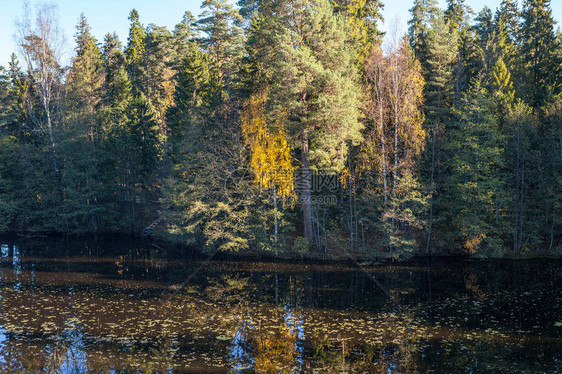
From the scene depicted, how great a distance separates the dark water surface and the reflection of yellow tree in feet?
0.16

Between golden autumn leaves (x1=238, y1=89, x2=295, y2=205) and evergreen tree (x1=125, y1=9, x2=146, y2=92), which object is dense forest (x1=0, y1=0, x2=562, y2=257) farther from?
evergreen tree (x1=125, y1=9, x2=146, y2=92)

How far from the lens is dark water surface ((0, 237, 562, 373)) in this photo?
43.5ft

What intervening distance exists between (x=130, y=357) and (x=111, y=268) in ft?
51.4

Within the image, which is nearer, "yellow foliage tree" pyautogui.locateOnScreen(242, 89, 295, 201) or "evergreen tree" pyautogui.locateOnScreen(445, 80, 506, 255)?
"evergreen tree" pyautogui.locateOnScreen(445, 80, 506, 255)

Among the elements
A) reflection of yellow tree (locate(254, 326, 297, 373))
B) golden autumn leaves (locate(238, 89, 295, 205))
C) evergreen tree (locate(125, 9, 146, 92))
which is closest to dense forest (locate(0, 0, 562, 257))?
golden autumn leaves (locate(238, 89, 295, 205))

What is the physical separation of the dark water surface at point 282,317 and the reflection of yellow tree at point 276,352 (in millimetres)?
48

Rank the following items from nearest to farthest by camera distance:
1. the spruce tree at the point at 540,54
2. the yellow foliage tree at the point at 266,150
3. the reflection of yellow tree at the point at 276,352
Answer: the reflection of yellow tree at the point at 276,352
the yellow foliage tree at the point at 266,150
the spruce tree at the point at 540,54

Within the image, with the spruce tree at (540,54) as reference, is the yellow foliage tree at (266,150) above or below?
below

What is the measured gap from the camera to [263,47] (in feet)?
104

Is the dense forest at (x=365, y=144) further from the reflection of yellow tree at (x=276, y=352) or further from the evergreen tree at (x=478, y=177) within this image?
the reflection of yellow tree at (x=276, y=352)

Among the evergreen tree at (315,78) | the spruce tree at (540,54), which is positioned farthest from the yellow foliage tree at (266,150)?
the spruce tree at (540,54)

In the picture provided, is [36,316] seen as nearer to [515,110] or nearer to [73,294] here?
[73,294]

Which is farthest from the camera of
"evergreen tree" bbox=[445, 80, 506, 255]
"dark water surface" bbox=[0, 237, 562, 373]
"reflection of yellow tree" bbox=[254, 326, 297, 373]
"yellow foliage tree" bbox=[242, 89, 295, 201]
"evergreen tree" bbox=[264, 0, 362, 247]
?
"yellow foliage tree" bbox=[242, 89, 295, 201]

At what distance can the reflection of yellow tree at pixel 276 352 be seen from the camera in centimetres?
1279
